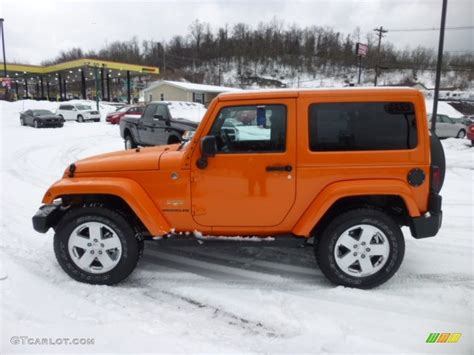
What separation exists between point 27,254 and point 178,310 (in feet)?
7.62

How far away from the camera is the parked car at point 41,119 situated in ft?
83.6

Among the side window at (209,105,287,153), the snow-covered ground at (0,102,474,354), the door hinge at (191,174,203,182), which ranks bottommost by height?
the snow-covered ground at (0,102,474,354)

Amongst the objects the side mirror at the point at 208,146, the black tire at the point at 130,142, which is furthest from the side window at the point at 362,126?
the black tire at the point at 130,142

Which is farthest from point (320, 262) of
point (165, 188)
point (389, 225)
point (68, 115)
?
point (68, 115)

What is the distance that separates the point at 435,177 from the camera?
143 inches

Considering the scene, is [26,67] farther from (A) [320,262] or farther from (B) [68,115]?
(A) [320,262]

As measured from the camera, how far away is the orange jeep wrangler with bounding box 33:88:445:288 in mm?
3543

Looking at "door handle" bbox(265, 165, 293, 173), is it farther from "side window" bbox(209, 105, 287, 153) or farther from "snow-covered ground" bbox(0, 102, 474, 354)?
"snow-covered ground" bbox(0, 102, 474, 354)

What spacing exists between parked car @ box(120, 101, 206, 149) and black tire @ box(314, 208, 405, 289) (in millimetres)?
6301

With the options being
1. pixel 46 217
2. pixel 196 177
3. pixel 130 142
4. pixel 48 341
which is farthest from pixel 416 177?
pixel 130 142

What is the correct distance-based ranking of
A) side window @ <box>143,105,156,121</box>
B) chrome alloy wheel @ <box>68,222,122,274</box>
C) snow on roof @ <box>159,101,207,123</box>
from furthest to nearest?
side window @ <box>143,105,156,121</box>
snow on roof @ <box>159,101,207,123</box>
chrome alloy wheel @ <box>68,222,122,274</box>

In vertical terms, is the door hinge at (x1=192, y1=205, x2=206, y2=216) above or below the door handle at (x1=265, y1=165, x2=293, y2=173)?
below

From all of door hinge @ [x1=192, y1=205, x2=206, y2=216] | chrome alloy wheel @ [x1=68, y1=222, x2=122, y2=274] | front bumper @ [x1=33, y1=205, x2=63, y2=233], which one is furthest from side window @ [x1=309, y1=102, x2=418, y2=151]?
front bumper @ [x1=33, y1=205, x2=63, y2=233]

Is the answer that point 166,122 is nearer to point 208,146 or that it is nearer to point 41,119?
point 208,146
